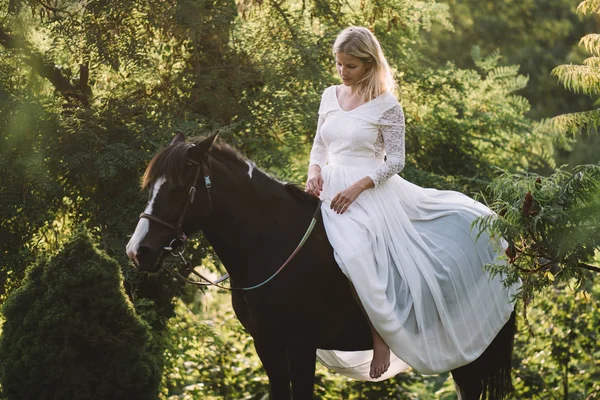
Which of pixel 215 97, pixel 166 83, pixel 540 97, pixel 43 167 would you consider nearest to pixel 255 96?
pixel 215 97

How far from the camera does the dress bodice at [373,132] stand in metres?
4.62

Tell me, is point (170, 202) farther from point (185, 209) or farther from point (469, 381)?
point (469, 381)

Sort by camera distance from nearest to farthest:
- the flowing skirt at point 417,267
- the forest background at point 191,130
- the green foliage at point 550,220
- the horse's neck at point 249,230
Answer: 1. the green foliage at point 550,220
2. the horse's neck at point 249,230
3. the flowing skirt at point 417,267
4. the forest background at point 191,130

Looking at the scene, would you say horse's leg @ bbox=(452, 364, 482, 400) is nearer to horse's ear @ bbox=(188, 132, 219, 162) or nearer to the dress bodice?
the dress bodice

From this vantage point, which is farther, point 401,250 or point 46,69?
point 46,69

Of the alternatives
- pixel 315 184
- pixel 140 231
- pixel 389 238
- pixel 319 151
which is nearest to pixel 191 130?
pixel 319 151

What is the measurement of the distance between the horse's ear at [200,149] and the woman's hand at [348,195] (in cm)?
85

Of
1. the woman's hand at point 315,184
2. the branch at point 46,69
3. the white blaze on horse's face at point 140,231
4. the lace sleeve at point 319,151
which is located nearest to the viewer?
the white blaze on horse's face at point 140,231

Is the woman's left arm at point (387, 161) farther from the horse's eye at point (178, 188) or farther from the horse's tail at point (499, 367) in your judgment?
the horse's tail at point (499, 367)

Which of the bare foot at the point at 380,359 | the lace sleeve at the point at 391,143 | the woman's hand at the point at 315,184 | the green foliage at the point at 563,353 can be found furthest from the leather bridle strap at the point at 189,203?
the green foliage at the point at 563,353

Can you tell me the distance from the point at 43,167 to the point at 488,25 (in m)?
21.9

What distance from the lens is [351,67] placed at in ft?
15.1

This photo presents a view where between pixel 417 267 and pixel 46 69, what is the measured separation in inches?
175

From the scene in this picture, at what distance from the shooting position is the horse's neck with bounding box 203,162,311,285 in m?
4.31
